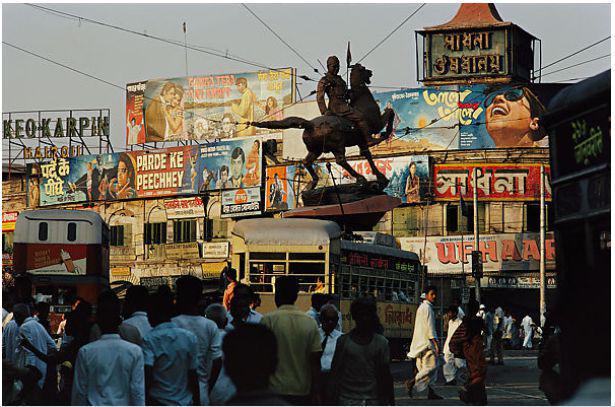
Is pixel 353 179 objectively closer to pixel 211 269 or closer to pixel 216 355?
pixel 211 269

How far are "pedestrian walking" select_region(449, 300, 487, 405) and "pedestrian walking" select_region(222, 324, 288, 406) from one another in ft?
28.9

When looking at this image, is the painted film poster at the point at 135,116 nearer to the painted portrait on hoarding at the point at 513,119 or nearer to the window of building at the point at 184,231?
the window of building at the point at 184,231

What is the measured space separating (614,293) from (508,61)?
5136 cm

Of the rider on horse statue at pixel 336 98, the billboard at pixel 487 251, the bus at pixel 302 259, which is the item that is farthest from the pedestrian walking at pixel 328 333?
the billboard at pixel 487 251

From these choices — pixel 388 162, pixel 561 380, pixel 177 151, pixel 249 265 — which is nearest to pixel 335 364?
pixel 561 380

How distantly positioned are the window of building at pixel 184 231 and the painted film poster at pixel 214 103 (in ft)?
15.2

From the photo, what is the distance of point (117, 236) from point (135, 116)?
21.6ft

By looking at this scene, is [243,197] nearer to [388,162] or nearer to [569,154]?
[388,162]

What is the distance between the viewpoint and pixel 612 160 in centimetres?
989

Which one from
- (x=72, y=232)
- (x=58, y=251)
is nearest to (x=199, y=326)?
(x=58, y=251)

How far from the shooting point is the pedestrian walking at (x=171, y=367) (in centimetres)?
930

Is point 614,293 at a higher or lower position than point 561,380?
higher

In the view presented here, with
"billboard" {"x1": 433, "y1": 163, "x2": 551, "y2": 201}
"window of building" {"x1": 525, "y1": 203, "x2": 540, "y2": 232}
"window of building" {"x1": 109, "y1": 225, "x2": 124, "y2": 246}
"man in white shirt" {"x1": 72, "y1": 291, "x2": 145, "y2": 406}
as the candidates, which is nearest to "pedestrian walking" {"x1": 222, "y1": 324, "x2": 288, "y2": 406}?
"man in white shirt" {"x1": 72, "y1": 291, "x2": 145, "y2": 406}

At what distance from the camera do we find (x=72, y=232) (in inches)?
1248
